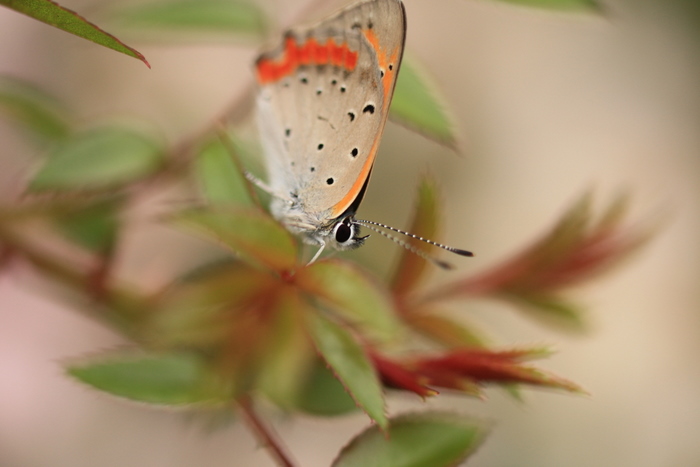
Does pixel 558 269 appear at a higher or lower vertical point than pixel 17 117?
higher

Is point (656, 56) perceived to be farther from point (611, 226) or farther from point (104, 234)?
point (104, 234)

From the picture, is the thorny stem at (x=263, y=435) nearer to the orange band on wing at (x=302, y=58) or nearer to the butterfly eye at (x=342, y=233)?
the butterfly eye at (x=342, y=233)

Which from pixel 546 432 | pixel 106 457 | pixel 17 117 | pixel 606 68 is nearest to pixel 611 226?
pixel 17 117

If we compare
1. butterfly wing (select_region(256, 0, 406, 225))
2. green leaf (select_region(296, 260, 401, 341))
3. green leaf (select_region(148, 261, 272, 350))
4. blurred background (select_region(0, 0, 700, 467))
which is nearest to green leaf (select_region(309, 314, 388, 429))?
green leaf (select_region(296, 260, 401, 341))

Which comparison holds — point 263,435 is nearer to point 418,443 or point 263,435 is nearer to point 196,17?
point 418,443

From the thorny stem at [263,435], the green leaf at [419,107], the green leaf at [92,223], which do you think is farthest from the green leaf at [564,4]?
the green leaf at [92,223]

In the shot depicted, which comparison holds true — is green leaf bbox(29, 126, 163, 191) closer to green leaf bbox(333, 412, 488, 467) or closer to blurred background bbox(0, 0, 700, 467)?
blurred background bbox(0, 0, 700, 467)
